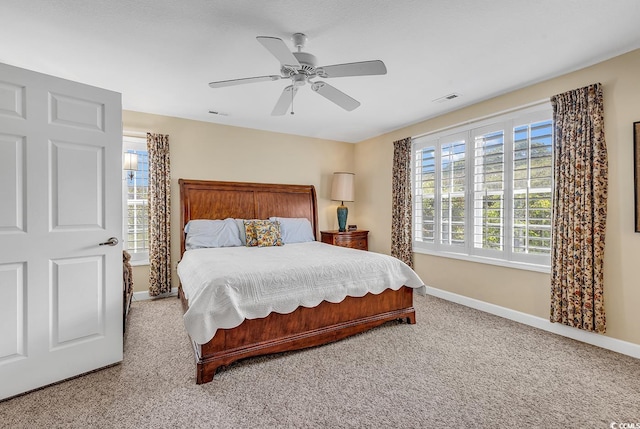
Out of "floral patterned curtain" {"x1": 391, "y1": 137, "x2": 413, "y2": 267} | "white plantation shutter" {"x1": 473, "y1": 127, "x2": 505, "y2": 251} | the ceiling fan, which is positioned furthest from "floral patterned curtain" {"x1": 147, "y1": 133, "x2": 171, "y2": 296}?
"white plantation shutter" {"x1": 473, "y1": 127, "x2": 505, "y2": 251}

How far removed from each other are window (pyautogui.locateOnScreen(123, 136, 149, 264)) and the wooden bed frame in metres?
0.51

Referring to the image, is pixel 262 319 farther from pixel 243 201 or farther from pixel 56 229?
pixel 243 201

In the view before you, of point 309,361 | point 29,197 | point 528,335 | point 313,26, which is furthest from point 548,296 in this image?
point 29,197

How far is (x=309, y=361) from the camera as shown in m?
2.47

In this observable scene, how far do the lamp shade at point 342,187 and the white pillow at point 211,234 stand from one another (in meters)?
1.99

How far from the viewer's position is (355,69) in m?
2.20

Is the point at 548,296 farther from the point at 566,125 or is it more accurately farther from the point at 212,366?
the point at 212,366

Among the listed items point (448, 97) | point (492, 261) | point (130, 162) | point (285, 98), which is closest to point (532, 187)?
point (492, 261)

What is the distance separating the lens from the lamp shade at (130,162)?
3.90m

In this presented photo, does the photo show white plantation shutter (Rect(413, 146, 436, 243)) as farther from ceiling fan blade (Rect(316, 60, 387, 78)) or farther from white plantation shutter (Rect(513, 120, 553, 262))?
ceiling fan blade (Rect(316, 60, 387, 78))

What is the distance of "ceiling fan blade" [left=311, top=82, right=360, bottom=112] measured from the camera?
2.57 meters

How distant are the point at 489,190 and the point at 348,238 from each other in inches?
93.5

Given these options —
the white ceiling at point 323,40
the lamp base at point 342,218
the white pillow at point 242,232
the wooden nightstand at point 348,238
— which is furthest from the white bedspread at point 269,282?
the lamp base at point 342,218

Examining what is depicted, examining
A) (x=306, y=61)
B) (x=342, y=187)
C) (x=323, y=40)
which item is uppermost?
(x=323, y=40)
